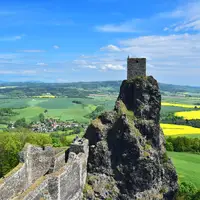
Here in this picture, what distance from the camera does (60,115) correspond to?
178250 mm

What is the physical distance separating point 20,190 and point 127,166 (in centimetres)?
1375

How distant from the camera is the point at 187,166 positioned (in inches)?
2891

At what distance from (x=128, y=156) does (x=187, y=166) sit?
124 ft

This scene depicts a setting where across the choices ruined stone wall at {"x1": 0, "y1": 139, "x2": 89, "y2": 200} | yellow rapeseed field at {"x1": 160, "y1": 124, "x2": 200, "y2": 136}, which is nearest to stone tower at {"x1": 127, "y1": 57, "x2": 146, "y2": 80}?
ruined stone wall at {"x1": 0, "y1": 139, "x2": 89, "y2": 200}

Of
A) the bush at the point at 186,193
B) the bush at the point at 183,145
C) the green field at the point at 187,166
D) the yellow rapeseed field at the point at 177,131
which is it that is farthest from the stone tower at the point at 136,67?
the yellow rapeseed field at the point at 177,131

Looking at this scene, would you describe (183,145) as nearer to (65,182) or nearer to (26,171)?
(26,171)

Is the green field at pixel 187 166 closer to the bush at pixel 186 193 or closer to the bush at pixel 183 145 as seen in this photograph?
the bush at pixel 183 145

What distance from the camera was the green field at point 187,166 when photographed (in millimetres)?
63688

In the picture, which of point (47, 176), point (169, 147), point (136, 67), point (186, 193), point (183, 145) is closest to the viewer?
point (47, 176)

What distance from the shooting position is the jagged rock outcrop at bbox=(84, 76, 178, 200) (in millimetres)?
39844

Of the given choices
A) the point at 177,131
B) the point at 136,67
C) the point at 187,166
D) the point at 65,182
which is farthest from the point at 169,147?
the point at 65,182

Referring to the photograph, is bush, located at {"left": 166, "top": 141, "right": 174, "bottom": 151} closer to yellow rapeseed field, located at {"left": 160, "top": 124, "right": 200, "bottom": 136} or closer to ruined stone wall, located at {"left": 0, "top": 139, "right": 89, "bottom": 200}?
yellow rapeseed field, located at {"left": 160, "top": 124, "right": 200, "bottom": 136}

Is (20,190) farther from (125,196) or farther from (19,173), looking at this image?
(125,196)

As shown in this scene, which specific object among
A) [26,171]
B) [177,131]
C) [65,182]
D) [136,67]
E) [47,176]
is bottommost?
[177,131]
